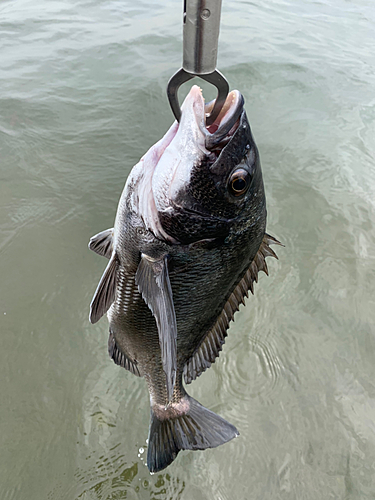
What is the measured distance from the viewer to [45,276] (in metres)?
3.02

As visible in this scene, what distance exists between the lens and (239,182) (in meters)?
1.32

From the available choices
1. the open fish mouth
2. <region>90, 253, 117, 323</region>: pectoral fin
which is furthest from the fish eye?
<region>90, 253, 117, 323</region>: pectoral fin

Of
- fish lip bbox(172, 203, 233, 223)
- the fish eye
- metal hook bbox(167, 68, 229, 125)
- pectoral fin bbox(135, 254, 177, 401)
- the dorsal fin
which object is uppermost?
metal hook bbox(167, 68, 229, 125)

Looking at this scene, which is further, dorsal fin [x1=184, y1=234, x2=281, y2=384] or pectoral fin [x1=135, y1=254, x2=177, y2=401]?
dorsal fin [x1=184, y1=234, x2=281, y2=384]

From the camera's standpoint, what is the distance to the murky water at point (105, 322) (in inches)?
91.7

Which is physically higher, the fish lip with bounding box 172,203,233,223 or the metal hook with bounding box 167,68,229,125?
the metal hook with bounding box 167,68,229,125

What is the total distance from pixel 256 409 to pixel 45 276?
1.99 metres

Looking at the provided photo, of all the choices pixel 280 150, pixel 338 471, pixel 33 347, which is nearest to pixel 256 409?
pixel 338 471

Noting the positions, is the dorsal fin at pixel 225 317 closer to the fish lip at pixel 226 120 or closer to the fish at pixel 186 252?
the fish at pixel 186 252

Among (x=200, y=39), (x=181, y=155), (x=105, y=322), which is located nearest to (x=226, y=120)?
(x=181, y=155)

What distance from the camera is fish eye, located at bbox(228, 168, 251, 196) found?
131 cm

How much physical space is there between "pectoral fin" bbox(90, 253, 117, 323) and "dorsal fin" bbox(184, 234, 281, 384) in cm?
53

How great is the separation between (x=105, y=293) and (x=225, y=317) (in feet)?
1.92

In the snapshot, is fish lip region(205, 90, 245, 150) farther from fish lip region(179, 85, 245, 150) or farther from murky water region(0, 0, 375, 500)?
murky water region(0, 0, 375, 500)
